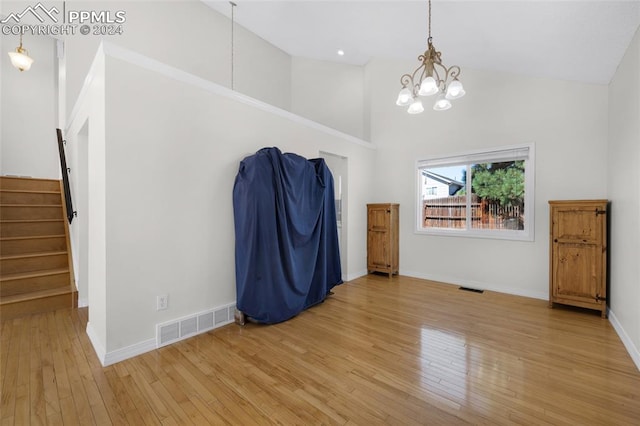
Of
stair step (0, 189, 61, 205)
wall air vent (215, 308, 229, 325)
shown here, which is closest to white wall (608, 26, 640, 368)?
wall air vent (215, 308, 229, 325)

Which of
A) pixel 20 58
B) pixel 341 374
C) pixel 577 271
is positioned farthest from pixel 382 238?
pixel 20 58

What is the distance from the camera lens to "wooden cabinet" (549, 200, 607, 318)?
9.32 feet

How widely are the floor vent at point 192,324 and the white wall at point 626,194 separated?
11.2ft

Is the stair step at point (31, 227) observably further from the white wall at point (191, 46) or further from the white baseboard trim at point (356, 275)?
the white baseboard trim at point (356, 275)

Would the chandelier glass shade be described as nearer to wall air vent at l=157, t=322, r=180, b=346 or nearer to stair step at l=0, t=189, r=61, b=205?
stair step at l=0, t=189, r=61, b=205

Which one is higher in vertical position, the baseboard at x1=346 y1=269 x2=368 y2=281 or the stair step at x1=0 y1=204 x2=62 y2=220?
the stair step at x1=0 y1=204 x2=62 y2=220

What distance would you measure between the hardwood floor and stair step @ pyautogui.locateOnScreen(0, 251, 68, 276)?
0.79 m

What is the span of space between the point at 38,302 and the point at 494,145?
5.96 metres

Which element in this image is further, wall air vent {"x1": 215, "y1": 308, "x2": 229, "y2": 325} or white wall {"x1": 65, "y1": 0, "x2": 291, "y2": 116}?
white wall {"x1": 65, "y1": 0, "x2": 291, "y2": 116}

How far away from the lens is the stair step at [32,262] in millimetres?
3115

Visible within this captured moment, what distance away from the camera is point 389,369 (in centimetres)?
196

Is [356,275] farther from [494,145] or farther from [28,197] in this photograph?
[28,197]

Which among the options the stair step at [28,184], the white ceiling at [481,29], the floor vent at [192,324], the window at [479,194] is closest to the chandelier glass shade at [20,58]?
the stair step at [28,184]

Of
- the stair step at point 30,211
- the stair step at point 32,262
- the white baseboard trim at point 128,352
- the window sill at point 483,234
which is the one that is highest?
the stair step at point 30,211
